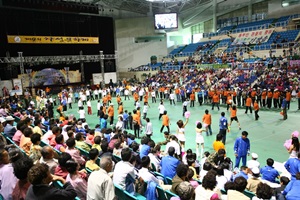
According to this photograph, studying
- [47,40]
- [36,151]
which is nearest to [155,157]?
[36,151]

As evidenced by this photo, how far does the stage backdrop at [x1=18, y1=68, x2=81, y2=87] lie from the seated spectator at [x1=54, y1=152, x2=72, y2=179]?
948 inches

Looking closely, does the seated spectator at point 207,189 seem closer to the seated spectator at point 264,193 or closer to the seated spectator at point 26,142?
the seated spectator at point 264,193

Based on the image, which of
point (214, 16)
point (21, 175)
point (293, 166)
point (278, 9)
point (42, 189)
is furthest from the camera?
point (214, 16)

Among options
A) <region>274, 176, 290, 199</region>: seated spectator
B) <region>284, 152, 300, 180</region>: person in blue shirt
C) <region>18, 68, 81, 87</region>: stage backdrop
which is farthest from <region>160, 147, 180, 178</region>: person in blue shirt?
<region>18, 68, 81, 87</region>: stage backdrop

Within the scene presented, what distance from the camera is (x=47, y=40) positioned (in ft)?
88.0

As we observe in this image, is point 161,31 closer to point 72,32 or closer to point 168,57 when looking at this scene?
point 168,57

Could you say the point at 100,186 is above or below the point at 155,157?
above

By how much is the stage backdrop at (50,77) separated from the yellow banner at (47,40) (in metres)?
3.07

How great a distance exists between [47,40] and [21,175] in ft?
86.9

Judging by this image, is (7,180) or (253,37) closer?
(7,180)

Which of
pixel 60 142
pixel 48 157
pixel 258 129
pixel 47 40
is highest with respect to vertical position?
pixel 47 40

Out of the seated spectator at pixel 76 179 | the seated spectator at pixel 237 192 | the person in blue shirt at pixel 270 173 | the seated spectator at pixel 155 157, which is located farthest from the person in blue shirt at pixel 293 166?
the seated spectator at pixel 76 179

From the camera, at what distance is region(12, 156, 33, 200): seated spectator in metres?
2.95

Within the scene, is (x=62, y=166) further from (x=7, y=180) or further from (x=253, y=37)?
(x=253, y=37)
